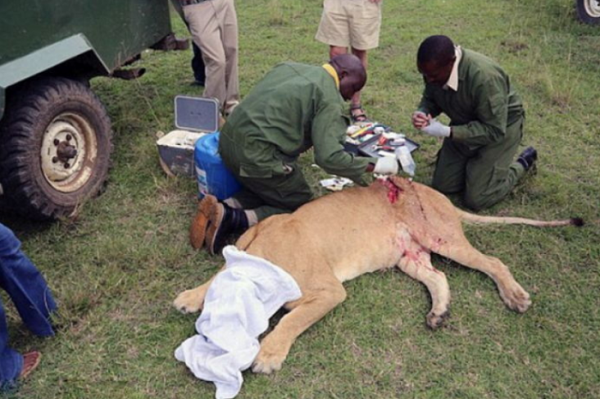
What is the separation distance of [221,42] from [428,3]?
5.09m

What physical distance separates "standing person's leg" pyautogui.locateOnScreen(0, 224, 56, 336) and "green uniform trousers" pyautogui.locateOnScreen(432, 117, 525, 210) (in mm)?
2976

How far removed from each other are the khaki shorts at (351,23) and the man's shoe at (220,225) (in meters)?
2.52

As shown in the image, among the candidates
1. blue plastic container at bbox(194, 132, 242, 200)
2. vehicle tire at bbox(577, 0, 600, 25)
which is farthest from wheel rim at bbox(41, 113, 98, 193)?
vehicle tire at bbox(577, 0, 600, 25)

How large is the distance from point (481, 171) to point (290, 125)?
1.53 metres

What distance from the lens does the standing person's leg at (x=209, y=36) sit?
5.48 meters

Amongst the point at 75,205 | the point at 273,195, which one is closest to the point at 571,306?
the point at 273,195

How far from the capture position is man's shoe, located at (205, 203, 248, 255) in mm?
4020

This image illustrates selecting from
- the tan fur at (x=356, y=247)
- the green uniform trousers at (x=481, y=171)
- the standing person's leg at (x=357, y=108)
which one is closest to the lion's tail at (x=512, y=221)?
the tan fur at (x=356, y=247)

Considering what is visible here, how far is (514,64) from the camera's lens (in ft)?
23.7

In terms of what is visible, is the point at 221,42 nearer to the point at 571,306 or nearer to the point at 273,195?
the point at 273,195

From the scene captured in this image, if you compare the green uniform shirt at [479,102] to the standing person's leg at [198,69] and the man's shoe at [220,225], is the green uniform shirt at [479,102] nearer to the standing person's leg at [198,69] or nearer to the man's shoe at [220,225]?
the man's shoe at [220,225]

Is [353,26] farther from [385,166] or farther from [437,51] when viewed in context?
[385,166]

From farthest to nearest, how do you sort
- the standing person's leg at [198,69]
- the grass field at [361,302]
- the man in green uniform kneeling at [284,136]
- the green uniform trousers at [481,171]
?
the standing person's leg at [198,69] → the green uniform trousers at [481,171] → the man in green uniform kneeling at [284,136] → the grass field at [361,302]

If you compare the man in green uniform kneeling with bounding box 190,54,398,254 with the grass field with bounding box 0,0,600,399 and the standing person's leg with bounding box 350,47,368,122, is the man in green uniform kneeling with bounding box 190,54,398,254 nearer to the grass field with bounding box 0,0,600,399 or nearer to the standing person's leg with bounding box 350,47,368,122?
the grass field with bounding box 0,0,600,399
